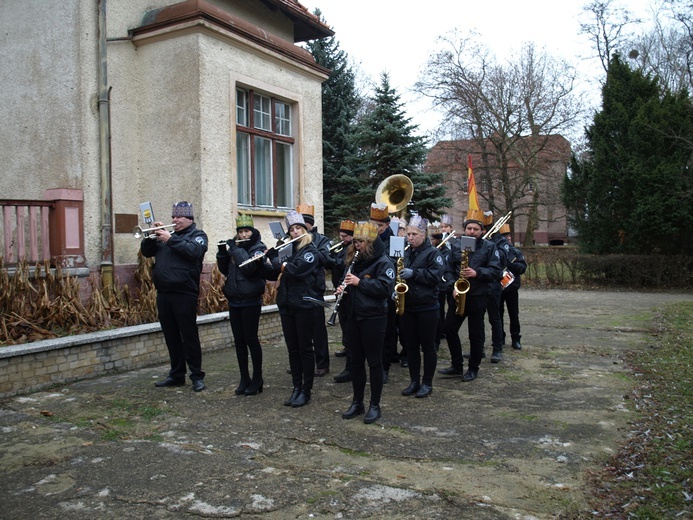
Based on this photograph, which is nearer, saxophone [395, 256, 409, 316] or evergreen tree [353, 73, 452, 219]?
saxophone [395, 256, 409, 316]

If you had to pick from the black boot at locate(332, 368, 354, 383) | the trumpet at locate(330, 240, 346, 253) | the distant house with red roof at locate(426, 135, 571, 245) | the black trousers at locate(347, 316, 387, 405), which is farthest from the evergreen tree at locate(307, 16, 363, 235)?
the black trousers at locate(347, 316, 387, 405)

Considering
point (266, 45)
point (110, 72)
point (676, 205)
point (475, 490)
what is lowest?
point (475, 490)

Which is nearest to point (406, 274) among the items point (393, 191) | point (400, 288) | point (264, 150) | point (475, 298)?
point (400, 288)

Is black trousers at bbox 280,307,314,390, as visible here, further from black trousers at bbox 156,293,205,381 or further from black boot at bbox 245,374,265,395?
black trousers at bbox 156,293,205,381

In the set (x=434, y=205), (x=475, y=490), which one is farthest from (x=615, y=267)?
(x=475, y=490)

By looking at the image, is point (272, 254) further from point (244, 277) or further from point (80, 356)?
point (80, 356)

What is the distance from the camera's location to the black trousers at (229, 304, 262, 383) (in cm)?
618

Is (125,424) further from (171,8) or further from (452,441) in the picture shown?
(171,8)

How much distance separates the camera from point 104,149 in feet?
30.2

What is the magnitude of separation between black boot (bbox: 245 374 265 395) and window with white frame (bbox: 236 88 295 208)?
525cm

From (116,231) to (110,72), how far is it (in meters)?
2.62

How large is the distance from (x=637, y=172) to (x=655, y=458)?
55.4 ft

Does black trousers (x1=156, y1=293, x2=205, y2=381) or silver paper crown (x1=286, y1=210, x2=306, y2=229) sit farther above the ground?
silver paper crown (x1=286, y1=210, x2=306, y2=229)

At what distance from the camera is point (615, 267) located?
1919 centimetres
